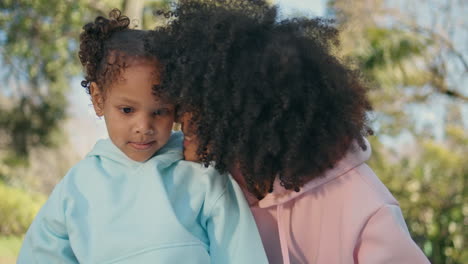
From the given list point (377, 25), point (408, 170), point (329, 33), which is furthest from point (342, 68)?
point (377, 25)

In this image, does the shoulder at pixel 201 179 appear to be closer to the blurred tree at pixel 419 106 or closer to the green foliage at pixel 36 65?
the blurred tree at pixel 419 106

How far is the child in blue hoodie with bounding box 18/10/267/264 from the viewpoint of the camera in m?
2.00

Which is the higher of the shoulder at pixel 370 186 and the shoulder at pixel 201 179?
the shoulder at pixel 201 179

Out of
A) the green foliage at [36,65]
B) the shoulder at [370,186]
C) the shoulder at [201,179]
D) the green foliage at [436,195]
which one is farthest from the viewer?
the green foliage at [36,65]

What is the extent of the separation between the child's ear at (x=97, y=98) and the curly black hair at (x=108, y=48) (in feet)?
0.08

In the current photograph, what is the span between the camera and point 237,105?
1.83 meters

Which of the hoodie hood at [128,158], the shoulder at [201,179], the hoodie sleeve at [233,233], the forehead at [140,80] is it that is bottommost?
the hoodie sleeve at [233,233]

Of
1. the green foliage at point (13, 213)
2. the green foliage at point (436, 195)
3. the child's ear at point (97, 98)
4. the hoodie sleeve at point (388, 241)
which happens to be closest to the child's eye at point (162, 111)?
the child's ear at point (97, 98)

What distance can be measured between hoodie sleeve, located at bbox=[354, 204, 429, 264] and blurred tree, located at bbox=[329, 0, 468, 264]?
4.96m

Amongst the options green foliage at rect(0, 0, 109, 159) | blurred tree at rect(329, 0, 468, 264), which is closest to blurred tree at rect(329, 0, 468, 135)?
blurred tree at rect(329, 0, 468, 264)

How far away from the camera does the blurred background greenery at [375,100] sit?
7719mm

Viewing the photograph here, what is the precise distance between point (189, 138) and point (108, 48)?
1.48ft

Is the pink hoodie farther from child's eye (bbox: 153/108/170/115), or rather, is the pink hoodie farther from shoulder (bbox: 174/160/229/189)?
child's eye (bbox: 153/108/170/115)

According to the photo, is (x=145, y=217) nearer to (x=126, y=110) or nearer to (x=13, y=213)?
(x=126, y=110)
